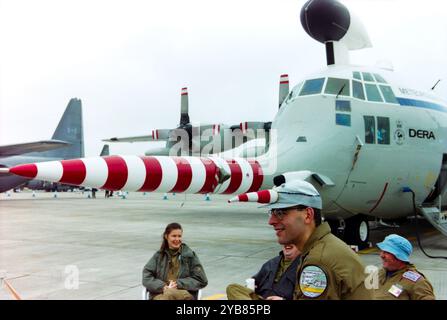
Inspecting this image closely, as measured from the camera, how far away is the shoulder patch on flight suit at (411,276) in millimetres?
3873

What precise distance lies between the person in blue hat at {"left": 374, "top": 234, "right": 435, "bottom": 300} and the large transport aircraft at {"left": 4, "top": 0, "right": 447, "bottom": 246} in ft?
10.8

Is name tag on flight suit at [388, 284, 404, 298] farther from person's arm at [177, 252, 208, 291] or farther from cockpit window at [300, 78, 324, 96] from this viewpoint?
cockpit window at [300, 78, 324, 96]

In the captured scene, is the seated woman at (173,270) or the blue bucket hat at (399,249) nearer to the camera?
the blue bucket hat at (399,249)

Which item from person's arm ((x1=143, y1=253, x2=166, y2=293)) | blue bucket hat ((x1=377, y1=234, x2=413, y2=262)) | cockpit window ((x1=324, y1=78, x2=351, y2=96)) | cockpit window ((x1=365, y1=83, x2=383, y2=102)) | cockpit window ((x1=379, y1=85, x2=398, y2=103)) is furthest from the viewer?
cockpit window ((x1=379, y1=85, x2=398, y2=103))

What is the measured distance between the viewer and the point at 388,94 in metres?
9.79

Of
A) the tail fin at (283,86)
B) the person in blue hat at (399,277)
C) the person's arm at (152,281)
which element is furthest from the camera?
the tail fin at (283,86)

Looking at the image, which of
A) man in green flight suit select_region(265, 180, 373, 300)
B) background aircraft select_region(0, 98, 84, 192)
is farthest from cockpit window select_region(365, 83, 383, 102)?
background aircraft select_region(0, 98, 84, 192)

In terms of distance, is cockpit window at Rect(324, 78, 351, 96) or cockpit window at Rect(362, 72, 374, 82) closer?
cockpit window at Rect(324, 78, 351, 96)

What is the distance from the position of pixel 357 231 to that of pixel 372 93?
3225 millimetres

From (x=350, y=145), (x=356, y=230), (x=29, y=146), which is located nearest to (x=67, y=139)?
(x=29, y=146)

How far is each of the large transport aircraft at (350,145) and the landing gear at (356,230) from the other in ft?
0.08

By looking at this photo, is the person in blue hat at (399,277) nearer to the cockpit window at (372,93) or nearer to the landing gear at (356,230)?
the cockpit window at (372,93)

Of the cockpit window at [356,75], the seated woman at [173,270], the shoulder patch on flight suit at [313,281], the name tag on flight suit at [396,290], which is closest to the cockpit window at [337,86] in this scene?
the cockpit window at [356,75]

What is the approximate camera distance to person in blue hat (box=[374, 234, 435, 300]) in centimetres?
379
